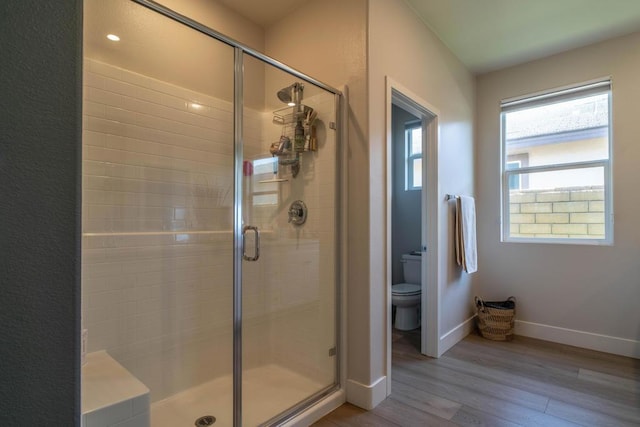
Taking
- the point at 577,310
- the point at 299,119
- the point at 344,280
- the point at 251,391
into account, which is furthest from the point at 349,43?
the point at 577,310

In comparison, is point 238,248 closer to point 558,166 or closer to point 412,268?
point 412,268

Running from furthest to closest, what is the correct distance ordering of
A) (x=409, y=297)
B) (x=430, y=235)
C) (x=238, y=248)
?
1. (x=409, y=297)
2. (x=430, y=235)
3. (x=238, y=248)

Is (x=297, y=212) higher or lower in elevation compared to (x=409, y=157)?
lower

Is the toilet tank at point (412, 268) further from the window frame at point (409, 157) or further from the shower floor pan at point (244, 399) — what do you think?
the shower floor pan at point (244, 399)

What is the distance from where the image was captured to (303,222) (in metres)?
2.39

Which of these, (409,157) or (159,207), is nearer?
(159,207)

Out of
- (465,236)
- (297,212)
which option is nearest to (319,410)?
(297,212)

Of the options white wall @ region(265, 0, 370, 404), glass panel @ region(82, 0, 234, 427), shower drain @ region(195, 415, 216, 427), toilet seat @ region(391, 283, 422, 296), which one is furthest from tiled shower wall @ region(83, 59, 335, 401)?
toilet seat @ region(391, 283, 422, 296)

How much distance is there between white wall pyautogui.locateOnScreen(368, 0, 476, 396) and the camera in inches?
83.6

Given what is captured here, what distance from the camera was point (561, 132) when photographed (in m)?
3.17

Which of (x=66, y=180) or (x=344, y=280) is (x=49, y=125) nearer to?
(x=66, y=180)

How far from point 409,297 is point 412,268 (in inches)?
19.4

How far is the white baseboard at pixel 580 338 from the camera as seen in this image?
279cm

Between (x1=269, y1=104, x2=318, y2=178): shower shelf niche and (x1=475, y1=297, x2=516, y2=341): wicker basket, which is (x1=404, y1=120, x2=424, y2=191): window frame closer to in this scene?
(x1=475, y1=297, x2=516, y2=341): wicker basket
